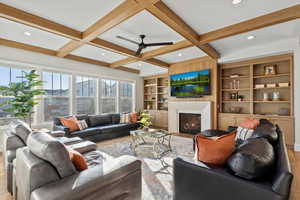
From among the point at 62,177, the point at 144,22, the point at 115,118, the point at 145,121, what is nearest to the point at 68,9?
the point at 144,22

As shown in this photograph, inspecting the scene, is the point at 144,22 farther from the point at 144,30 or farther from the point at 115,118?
the point at 115,118

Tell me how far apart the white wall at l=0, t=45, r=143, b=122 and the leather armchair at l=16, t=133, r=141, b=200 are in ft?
11.7

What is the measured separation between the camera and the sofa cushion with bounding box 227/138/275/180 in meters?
1.16

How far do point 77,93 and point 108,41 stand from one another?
2.47 metres

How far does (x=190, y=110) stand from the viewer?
17.5 feet

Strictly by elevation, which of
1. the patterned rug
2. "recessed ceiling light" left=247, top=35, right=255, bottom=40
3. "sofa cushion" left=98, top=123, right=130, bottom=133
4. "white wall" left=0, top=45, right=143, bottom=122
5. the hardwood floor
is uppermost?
"recessed ceiling light" left=247, top=35, right=255, bottom=40

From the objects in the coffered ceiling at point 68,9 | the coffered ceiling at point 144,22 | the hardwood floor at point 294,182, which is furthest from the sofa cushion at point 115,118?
the coffered ceiling at point 68,9

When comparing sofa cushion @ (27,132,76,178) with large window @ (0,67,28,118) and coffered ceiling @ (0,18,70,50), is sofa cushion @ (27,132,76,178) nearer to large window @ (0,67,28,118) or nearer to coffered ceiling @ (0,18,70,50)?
coffered ceiling @ (0,18,70,50)

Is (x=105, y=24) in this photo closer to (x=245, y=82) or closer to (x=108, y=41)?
(x=108, y=41)

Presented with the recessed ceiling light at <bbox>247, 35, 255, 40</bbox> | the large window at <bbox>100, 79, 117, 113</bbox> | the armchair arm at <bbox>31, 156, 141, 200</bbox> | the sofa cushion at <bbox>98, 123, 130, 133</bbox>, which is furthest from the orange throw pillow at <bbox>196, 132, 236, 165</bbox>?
the large window at <bbox>100, 79, 117, 113</bbox>

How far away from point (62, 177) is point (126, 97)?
5714mm

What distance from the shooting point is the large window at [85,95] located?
17.1 ft

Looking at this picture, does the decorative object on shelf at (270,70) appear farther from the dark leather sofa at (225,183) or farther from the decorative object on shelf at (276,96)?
the dark leather sofa at (225,183)

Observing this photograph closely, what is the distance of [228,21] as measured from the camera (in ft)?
9.09
